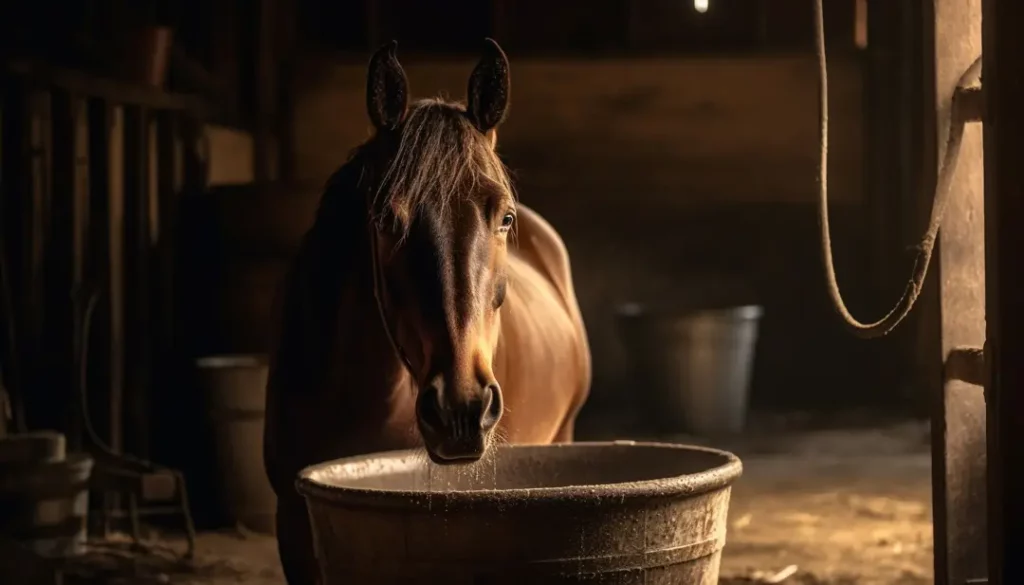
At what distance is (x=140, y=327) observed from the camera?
5414 mm

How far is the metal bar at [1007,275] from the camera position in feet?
6.45

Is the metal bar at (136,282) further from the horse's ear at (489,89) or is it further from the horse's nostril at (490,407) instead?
the horse's nostril at (490,407)

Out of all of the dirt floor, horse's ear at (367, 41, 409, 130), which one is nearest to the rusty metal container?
horse's ear at (367, 41, 409, 130)

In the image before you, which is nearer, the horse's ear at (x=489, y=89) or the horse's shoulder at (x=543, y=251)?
the horse's ear at (x=489, y=89)

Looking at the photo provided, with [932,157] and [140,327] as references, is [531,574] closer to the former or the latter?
[932,157]

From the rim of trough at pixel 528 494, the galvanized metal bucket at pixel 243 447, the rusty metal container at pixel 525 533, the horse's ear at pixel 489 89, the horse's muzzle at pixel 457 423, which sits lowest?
the galvanized metal bucket at pixel 243 447

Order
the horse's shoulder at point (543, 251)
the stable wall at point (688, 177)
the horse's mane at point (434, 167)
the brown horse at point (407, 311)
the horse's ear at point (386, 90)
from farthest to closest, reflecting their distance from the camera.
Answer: the stable wall at point (688, 177) → the horse's shoulder at point (543, 251) → the horse's ear at point (386, 90) → the horse's mane at point (434, 167) → the brown horse at point (407, 311)

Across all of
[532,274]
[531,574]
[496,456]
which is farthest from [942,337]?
[532,274]

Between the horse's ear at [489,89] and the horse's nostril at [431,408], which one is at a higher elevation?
the horse's ear at [489,89]

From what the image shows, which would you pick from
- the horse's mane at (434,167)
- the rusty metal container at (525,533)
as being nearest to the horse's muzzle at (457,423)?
the rusty metal container at (525,533)

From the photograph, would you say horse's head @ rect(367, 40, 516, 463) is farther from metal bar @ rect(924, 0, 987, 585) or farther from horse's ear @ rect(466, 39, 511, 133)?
metal bar @ rect(924, 0, 987, 585)

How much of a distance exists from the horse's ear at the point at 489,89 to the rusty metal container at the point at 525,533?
0.85m

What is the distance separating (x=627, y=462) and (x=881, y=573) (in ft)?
7.44

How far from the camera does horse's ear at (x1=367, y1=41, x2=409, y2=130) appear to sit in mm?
2260
